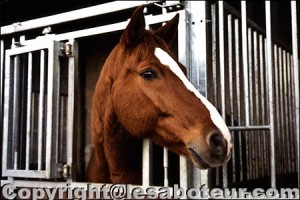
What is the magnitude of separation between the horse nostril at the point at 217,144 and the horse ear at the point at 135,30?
58 cm

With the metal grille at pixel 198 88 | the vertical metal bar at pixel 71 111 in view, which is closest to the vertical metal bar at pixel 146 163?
the metal grille at pixel 198 88

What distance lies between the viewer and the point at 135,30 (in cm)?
168

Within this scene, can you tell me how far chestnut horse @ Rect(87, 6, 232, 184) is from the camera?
1401 millimetres

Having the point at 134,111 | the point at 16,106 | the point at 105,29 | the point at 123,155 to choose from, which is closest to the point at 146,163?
the point at 123,155

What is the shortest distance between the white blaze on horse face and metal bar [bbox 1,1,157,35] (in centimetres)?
37

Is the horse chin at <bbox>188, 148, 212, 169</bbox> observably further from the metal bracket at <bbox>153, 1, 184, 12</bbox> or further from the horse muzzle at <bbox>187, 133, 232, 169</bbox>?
the metal bracket at <bbox>153, 1, 184, 12</bbox>

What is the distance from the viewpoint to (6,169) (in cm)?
221

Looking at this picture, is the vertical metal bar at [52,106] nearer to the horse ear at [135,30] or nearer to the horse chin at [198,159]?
the horse ear at [135,30]

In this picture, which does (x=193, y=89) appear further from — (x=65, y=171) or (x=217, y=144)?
(x=65, y=171)

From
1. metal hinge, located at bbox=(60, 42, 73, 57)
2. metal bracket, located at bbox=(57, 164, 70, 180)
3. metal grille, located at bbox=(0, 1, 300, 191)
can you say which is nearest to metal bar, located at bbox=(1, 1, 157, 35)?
metal grille, located at bbox=(0, 1, 300, 191)

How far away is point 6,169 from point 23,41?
2.43 feet

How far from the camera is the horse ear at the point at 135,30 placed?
161 centimetres

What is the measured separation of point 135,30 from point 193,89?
392mm

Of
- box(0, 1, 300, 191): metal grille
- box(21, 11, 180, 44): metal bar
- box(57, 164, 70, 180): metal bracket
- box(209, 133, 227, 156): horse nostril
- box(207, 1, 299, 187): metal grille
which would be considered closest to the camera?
box(209, 133, 227, 156): horse nostril
